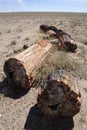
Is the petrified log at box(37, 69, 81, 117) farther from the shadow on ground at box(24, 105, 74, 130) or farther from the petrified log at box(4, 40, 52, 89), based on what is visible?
the petrified log at box(4, 40, 52, 89)

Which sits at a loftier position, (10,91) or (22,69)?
(22,69)

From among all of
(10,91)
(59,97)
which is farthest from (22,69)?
(59,97)

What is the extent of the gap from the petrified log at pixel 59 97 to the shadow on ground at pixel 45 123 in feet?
0.81

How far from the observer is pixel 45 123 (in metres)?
5.62

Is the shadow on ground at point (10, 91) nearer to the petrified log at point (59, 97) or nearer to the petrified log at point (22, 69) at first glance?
the petrified log at point (22, 69)

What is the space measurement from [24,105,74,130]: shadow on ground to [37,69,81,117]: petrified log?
25cm

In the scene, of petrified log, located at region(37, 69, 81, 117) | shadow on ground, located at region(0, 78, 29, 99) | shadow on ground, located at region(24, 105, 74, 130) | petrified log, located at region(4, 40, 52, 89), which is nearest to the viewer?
petrified log, located at region(37, 69, 81, 117)

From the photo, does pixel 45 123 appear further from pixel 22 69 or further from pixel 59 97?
pixel 22 69

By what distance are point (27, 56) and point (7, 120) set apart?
6.71 feet

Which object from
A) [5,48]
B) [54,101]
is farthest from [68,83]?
[5,48]

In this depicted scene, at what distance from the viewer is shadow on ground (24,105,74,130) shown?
553 cm

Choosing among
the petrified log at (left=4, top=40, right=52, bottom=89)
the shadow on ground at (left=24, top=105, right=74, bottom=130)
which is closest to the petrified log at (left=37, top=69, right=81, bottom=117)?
the shadow on ground at (left=24, top=105, right=74, bottom=130)

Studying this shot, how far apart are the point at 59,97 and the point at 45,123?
2.33ft

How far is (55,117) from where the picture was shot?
5.61 meters
